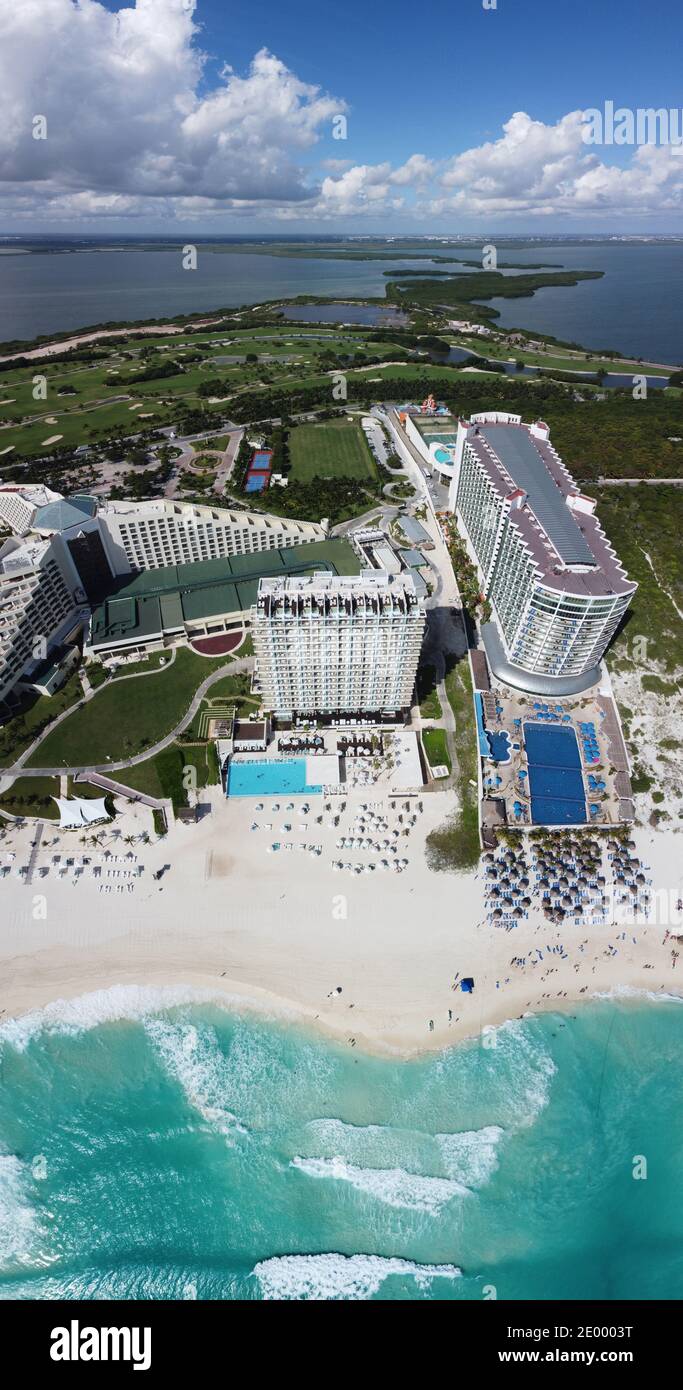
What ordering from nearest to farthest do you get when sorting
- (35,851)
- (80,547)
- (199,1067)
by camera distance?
(199,1067) → (35,851) → (80,547)

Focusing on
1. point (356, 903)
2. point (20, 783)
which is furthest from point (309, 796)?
point (20, 783)

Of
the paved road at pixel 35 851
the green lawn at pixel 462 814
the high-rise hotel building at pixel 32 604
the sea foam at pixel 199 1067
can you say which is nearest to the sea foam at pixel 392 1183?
the sea foam at pixel 199 1067

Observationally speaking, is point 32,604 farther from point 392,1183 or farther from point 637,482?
point 637,482

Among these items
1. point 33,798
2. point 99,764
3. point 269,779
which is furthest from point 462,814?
point 33,798

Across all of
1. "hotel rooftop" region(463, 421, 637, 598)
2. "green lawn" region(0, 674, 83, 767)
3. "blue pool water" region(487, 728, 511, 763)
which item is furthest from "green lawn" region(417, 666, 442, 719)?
"green lawn" region(0, 674, 83, 767)

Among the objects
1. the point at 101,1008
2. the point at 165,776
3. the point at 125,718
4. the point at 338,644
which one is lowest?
the point at 101,1008

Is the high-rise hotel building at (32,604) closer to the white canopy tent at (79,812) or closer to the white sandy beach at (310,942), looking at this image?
the white canopy tent at (79,812)

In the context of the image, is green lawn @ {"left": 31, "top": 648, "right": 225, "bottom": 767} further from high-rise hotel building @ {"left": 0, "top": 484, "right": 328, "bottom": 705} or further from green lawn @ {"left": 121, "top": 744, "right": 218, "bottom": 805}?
high-rise hotel building @ {"left": 0, "top": 484, "right": 328, "bottom": 705}
